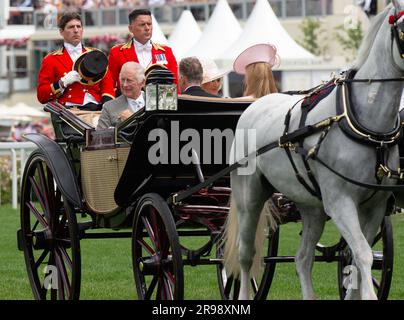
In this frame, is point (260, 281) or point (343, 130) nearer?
point (343, 130)

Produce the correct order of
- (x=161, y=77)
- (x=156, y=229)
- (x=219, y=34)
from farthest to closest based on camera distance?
(x=219, y=34), (x=156, y=229), (x=161, y=77)

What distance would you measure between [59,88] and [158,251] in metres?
2.14

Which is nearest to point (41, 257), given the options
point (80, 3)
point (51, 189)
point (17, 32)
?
point (51, 189)

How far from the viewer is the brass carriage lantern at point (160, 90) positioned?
288 inches

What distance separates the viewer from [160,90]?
735 cm

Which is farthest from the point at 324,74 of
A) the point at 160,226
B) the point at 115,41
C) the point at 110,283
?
the point at 160,226

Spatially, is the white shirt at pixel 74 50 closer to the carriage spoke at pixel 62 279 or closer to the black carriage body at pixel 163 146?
the black carriage body at pixel 163 146

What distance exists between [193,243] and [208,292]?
12.8 feet

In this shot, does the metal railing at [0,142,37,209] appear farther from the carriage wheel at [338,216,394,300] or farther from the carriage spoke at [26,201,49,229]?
the carriage wheel at [338,216,394,300]

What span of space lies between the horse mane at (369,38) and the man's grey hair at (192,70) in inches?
75.0

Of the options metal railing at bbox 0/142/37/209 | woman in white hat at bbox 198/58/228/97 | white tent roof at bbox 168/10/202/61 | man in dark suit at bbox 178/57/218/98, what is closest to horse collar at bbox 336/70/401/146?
man in dark suit at bbox 178/57/218/98

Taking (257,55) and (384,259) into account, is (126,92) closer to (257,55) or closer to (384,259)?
(257,55)

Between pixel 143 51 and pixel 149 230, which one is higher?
pixel 143 51

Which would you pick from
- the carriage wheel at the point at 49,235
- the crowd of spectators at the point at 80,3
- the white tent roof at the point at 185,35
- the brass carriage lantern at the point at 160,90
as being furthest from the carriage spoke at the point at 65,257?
the crowd of spectators at the point at 80,3
